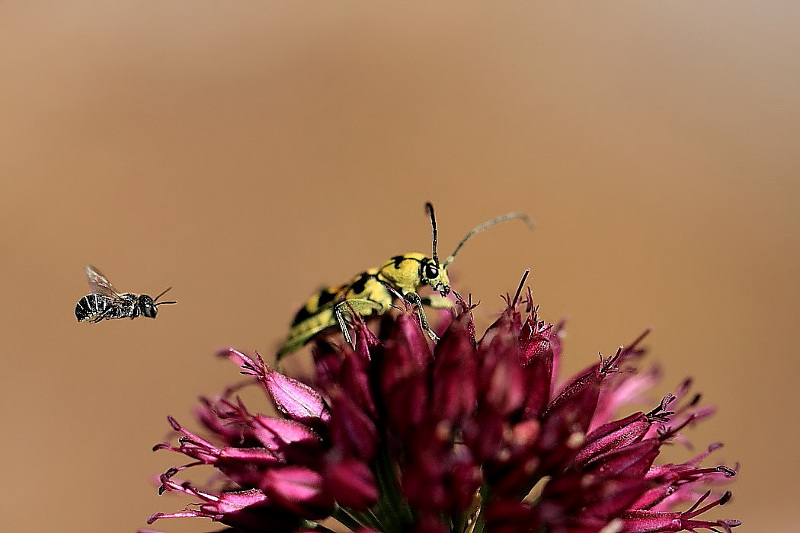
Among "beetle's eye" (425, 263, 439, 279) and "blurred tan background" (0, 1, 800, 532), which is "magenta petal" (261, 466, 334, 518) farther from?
"blurred tan background" (0, 1, 800, 532)

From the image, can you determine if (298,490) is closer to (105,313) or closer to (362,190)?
(105,313)

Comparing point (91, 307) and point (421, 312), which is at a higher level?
point (421, 312)

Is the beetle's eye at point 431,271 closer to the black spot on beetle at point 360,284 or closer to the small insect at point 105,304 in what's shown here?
the black spot on beetle at point 360,284

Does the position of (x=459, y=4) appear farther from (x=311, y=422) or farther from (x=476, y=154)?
(x=311, y=422)

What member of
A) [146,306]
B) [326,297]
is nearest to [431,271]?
[326,297]

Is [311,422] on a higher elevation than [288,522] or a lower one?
higher

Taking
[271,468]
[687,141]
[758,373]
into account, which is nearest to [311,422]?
[271,468]
